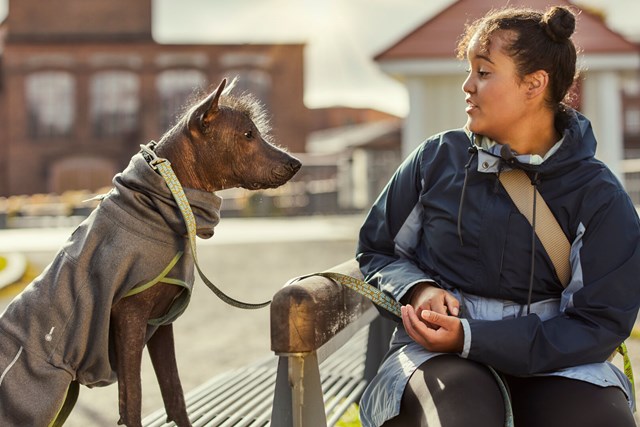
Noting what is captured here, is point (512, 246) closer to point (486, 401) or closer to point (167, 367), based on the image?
point (486, 401)

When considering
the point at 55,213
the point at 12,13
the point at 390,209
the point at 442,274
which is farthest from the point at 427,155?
the point at 12,13

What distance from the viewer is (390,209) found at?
8.18 feet

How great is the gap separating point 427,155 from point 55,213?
959 inches

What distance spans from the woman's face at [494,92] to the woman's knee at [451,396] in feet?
2.25

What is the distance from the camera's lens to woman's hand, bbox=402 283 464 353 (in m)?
2.11

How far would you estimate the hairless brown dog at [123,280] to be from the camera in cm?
219

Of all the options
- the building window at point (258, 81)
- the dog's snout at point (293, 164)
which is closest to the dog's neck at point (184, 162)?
the dog's snout at point (293, 164)

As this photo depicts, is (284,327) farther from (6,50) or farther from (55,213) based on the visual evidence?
(6,50)

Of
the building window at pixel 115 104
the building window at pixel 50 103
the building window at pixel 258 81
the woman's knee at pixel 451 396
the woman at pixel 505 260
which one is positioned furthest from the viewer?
the building window at pixel 115 104

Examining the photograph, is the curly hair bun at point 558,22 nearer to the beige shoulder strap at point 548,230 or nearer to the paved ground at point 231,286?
the beige shoulder strap at point 548,230

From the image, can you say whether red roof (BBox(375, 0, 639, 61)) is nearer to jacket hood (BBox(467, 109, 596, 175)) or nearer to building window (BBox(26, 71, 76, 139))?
jacket hood (BBox(467, 109, 596, 175))

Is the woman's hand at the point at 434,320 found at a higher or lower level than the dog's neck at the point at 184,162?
lower

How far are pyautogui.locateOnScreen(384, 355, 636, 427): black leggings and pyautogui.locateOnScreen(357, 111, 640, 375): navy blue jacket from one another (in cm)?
6

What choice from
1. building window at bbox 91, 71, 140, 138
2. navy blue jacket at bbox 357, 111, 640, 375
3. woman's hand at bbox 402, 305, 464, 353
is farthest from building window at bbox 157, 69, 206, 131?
woman's hand at bbox 402, 305, 464, 353
